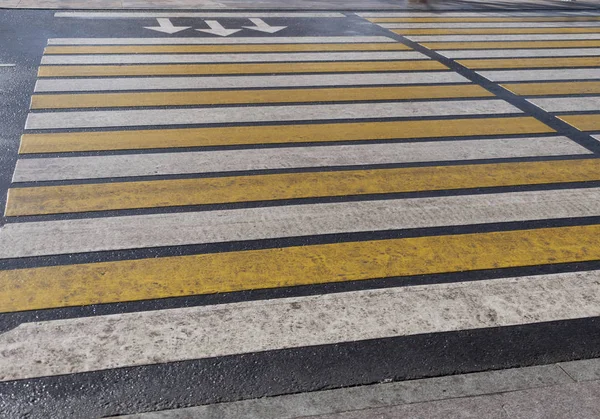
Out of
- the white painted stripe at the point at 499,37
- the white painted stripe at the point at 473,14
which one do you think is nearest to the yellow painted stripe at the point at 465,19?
the white painted stripe at the point at 473,14

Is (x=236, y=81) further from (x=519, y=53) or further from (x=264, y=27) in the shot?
(x=519, y=53)

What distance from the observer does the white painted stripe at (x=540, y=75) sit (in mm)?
10594

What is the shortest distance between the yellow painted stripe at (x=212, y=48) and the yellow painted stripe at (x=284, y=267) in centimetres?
657

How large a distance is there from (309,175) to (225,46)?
5.58 m

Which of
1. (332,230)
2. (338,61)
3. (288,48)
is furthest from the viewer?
(288,48)

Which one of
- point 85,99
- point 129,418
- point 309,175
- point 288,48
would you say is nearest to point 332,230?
point 309,175

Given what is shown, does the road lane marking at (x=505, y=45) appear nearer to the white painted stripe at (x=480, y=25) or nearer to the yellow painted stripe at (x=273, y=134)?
the white painted stripe at (x=480, y=25)

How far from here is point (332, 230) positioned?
5992 millimetres

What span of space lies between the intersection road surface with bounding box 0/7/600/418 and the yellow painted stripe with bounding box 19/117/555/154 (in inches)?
1.3

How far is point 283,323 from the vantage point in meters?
4.79

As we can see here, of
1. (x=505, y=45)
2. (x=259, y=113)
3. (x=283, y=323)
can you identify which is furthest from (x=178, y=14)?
(x=283, y=323)

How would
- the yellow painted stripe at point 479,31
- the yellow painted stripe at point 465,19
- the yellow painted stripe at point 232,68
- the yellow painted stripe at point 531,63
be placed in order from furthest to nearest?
the yellow painted stripe at point 465,19 < the yellow painted stripe at point 479,31 < the yellow painted stripe at point 531,63 < the yellow painted stripe at point 232,68

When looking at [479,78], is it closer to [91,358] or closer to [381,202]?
[381,202]

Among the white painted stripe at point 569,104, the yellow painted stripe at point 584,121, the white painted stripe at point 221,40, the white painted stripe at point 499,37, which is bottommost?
the white painted stripe at point 221,40
